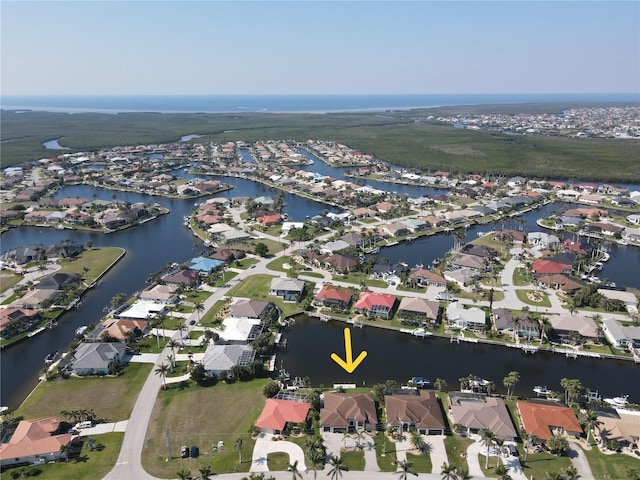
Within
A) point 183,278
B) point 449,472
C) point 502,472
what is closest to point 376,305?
point 502,472

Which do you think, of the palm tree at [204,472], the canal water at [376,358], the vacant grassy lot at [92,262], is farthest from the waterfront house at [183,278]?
the palm tree at [204,472]

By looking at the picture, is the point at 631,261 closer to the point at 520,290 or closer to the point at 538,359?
the point at 520,290

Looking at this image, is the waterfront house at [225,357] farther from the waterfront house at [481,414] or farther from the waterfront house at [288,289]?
the waterfront house at [481,414]

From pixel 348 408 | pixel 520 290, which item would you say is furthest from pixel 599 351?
pixel 348 408

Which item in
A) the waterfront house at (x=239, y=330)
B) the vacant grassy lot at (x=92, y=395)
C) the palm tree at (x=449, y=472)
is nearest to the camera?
the palm tree at (x=449, y=472)

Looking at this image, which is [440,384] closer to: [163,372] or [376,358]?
[376,358]

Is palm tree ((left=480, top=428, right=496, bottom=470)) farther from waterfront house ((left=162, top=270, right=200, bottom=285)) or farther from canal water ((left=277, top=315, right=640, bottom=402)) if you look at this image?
waterfront house ((left=162, top=270, right=200, bottom=285))
